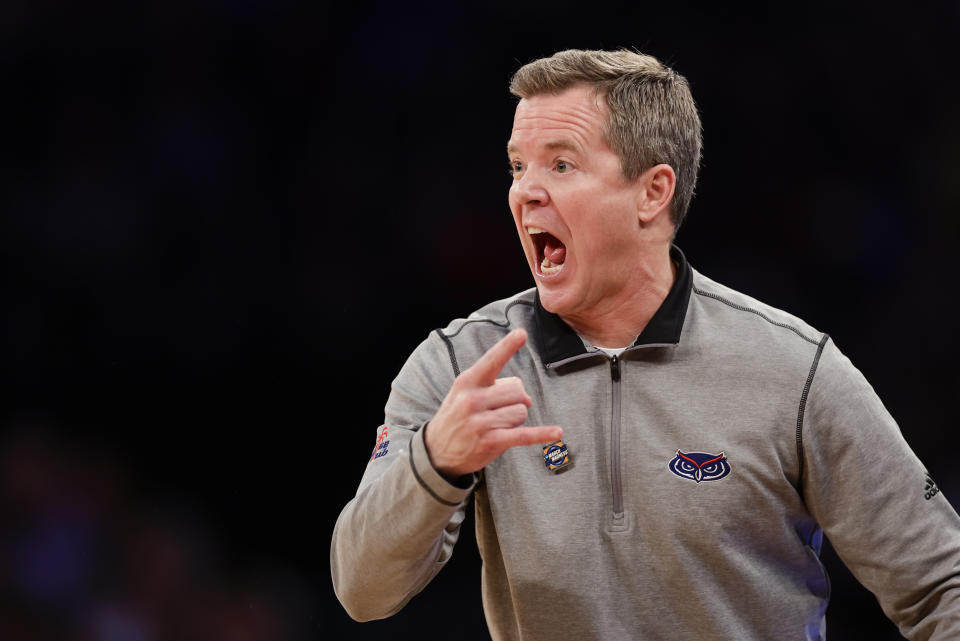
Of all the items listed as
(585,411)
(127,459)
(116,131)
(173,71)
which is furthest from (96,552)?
(585,411)

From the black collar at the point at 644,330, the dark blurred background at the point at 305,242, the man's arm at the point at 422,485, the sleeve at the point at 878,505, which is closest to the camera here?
the man's arm at the point at 422,485

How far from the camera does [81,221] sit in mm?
3324

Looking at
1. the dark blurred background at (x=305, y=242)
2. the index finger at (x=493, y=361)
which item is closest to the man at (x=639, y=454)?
the index finger at (x=493, y=361)

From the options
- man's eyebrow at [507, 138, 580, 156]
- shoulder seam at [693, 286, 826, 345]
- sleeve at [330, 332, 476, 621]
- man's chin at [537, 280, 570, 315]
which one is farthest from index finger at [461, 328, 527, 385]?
shoulder seam at [693, 286, 826, 345]

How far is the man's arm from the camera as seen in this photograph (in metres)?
1.46

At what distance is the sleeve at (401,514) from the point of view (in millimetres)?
1511

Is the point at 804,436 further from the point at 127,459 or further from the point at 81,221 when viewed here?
the point at 81,221

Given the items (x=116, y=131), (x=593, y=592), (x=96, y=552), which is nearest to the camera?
(x=593, y=592)

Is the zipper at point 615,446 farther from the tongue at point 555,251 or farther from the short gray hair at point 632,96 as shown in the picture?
the short gray hair at point 632,96

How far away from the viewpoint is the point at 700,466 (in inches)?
69.3

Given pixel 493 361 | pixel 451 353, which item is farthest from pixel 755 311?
pixel 493 361

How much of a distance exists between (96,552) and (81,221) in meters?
1.02

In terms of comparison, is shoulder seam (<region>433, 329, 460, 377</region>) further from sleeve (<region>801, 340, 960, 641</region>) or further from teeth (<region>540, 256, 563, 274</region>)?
sleeve (<region>801, 340, 960, 641</region>)

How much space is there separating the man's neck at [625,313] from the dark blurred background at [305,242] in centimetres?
152
